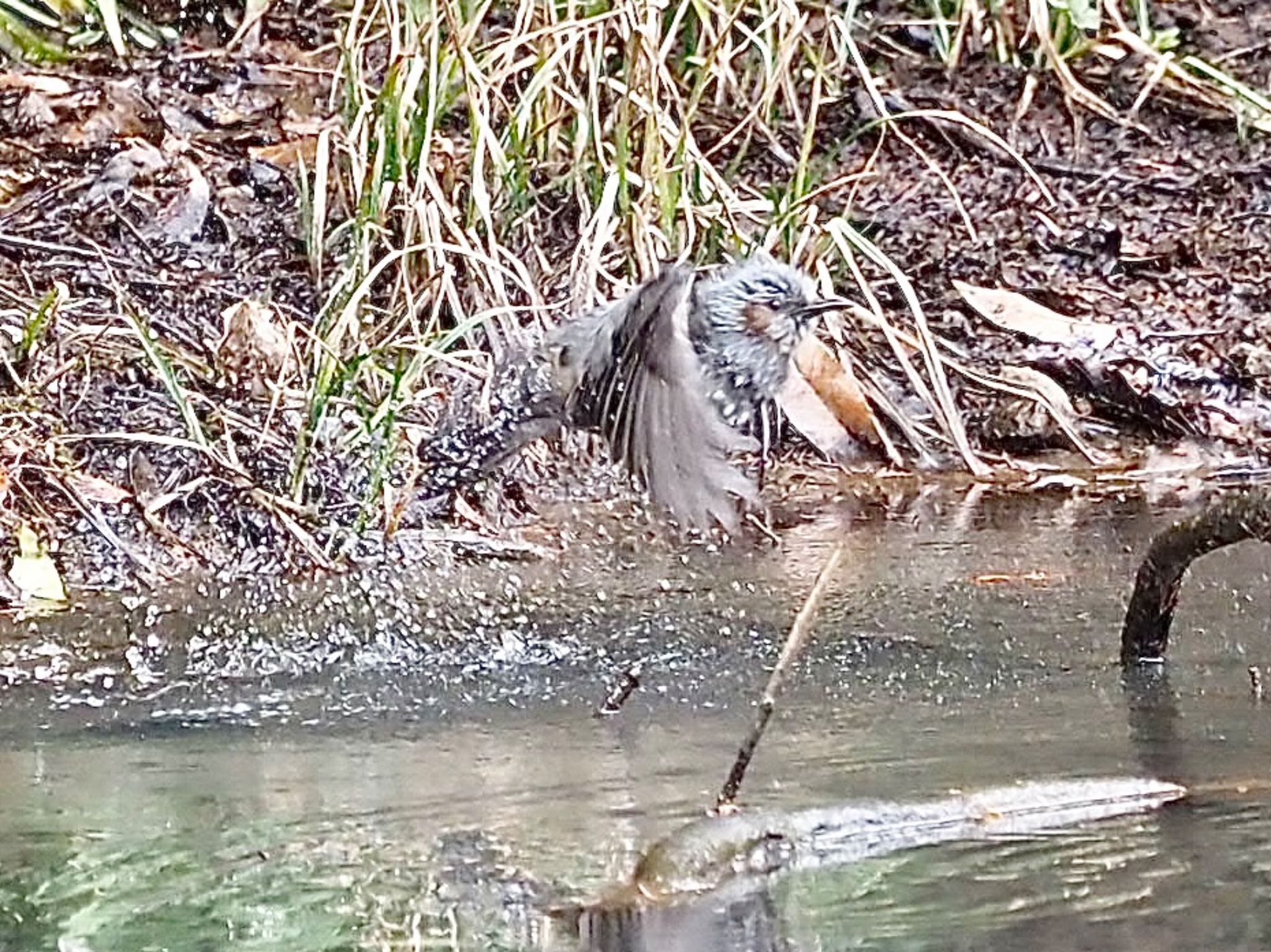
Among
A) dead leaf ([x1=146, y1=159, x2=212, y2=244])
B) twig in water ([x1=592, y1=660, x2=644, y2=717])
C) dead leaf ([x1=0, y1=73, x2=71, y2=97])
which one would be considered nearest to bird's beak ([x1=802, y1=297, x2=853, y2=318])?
twig in water ([x1=592, y1=660, x2=644, y2=717])

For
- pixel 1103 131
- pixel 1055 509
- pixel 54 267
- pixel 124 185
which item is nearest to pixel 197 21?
pixel 124 185

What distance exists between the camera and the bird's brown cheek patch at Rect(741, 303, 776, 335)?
4.61m

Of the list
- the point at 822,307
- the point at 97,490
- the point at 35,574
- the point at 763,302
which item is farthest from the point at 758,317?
the point at 35,574

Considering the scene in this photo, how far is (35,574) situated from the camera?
4.08m

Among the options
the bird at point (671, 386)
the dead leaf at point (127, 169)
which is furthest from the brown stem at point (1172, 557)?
the dead leaf at point (127, 169)

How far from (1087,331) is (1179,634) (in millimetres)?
2516

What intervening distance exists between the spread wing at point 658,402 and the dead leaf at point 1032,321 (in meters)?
1.88

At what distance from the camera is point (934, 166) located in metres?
6.82

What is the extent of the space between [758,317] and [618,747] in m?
1.74

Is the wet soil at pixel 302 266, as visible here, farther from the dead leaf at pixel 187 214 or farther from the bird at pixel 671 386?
the bird at pixel 671 386

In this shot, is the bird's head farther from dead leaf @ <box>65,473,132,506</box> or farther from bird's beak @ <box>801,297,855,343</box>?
dead leaf @ <box>65,473,132,506</box>

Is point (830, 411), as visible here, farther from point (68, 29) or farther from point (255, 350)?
point (68, 29)

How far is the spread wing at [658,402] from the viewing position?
13.1 ft

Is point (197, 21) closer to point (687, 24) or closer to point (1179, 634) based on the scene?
point (687, 24)
